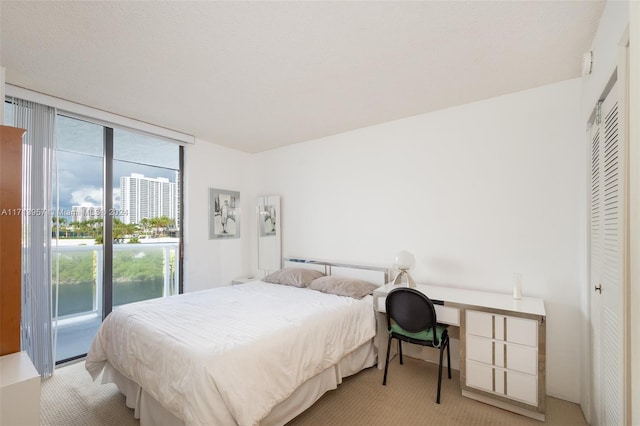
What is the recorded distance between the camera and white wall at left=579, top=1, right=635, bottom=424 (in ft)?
4.65

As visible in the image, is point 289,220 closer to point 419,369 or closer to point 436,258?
point 436,258

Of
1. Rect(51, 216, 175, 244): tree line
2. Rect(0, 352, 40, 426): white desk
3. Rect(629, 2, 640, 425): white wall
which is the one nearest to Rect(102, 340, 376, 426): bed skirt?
Rect(0, 352, 40, 426): white desk

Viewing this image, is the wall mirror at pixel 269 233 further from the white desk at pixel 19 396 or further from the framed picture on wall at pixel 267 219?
the white desk at pixel 19 396

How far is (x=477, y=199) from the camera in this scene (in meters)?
2.88

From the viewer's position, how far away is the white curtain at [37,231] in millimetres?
2637

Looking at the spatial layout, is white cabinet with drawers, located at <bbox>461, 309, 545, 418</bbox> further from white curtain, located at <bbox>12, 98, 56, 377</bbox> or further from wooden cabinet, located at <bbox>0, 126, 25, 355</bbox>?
white curtain, located at <bbox>12, 98, 56, 377</bbox>

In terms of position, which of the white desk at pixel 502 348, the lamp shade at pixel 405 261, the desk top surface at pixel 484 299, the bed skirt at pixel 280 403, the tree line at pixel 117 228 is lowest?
the bed skirt at pixel 280 403

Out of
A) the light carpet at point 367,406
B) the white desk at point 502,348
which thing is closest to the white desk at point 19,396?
the light carpet at point 367,406

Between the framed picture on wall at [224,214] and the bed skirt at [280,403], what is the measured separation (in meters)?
2.18

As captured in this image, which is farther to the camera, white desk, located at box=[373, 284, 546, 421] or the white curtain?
the white curtain

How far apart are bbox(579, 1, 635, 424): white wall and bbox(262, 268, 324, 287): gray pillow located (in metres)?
2.52

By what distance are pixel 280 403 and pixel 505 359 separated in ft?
5.61

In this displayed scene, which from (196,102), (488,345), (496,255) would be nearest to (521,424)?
(488,345)

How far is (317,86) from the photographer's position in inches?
102
